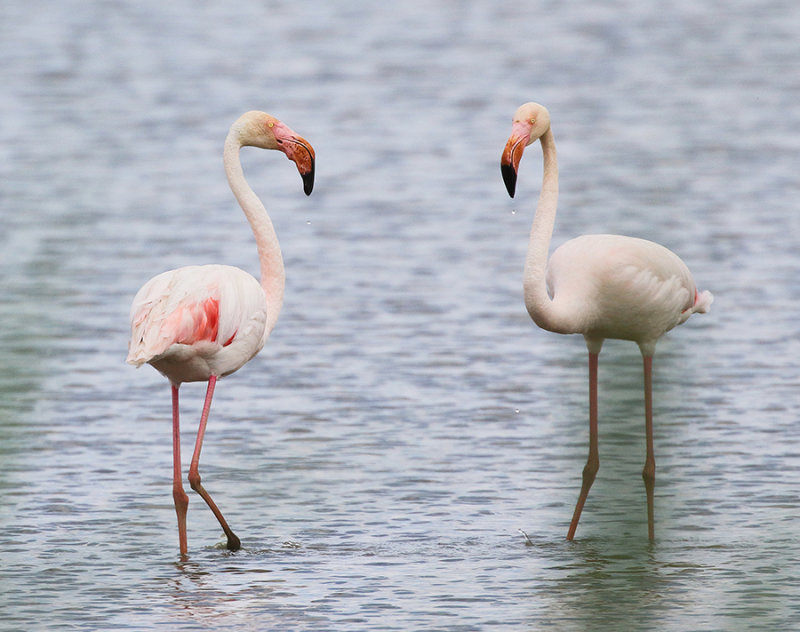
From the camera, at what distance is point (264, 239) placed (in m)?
7.06

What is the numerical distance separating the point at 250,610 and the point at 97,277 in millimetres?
6041

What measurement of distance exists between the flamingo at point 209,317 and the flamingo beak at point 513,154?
0.82 metres

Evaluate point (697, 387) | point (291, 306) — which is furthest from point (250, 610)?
point (291, 306)

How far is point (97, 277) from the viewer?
11.3 metres

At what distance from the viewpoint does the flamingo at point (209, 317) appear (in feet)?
20.7

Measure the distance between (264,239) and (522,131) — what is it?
1190mm

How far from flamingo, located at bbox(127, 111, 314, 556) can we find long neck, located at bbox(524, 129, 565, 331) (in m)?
0.88

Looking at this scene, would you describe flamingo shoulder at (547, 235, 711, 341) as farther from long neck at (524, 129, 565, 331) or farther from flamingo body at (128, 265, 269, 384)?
flamingo body at (128, 265, 269, 384)

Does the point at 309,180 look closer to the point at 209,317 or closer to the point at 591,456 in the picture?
the point at 209,317

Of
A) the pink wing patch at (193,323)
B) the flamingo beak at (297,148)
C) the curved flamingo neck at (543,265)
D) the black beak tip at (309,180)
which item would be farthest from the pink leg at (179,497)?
the curved flamingo neck at (543,265)

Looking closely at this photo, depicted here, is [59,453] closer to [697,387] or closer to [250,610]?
[250,610]

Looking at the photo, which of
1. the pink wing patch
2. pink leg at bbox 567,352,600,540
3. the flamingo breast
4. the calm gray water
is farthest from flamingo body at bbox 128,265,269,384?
pink leg at bbox 567,352,600,540

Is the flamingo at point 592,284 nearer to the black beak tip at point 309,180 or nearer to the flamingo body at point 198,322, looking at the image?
the black beak tip at point 309,180

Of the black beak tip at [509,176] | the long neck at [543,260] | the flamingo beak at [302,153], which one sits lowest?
the long neck at [543,260]
